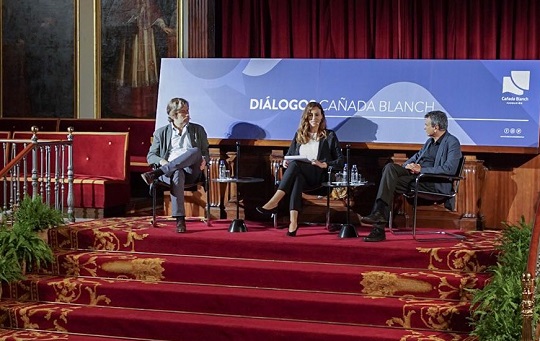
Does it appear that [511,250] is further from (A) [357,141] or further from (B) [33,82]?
(B) [33,82]

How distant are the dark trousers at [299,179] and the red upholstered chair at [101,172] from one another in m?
2.57

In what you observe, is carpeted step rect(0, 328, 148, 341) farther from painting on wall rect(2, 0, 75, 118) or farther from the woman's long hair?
painting on wall rect(2, 0, 75, 118)

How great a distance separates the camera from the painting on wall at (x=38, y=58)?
35.3 feet

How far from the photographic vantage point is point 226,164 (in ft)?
26.2

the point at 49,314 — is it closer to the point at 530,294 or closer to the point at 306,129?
the point at 306,129

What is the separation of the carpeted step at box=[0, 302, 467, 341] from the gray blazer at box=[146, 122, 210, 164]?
175 centimetres

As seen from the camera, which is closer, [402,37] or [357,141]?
[357,141]

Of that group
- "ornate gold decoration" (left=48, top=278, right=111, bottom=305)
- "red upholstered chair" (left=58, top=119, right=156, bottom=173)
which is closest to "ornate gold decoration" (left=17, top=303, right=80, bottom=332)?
"ornate gold decoration" (left=48, top=278, right=111, bottom=305)

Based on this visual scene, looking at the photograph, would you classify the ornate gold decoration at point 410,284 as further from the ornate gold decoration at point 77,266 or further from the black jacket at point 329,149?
the ornate gold decoration at point 77,266

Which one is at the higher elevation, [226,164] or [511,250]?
[226,164]

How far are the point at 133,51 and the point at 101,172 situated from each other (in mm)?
1884

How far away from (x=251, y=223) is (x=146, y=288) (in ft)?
5.88

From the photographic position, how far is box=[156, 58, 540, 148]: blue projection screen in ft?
25.0

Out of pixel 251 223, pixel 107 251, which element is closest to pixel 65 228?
pixel 107 251
